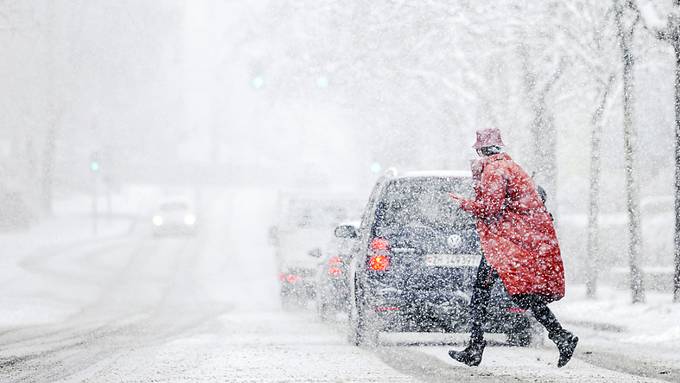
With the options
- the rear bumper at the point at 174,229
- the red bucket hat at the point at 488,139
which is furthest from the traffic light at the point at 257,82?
the red bucket hat at the point at 488,139

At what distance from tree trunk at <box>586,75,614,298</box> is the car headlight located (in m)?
28.1

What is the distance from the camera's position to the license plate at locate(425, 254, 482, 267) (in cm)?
1123

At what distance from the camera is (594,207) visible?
2105 centimetres

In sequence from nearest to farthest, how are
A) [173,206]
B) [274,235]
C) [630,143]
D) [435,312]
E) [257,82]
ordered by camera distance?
[435,312] → [630,143] → [274,235] → [257,82] → [173,206]

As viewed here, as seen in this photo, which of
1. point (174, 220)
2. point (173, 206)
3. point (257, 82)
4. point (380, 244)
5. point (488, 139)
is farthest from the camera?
point (173, 206)

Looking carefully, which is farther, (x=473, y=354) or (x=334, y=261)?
(x=334, y=261)

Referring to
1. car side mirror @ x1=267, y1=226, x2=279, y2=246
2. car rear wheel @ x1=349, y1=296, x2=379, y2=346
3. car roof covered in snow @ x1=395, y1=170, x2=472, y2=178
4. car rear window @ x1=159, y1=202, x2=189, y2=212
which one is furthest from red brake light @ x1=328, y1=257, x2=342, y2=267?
car rear window @ x1=159, y1=202, x2=189, y2=212

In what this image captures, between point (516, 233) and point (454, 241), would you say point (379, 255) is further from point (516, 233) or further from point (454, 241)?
point (516, 233)

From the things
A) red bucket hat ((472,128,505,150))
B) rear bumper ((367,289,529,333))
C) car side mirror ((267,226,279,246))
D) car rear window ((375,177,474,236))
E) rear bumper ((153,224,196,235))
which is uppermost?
red bucket hat ((472,128,505,150))

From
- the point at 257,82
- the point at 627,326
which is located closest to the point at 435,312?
the point at 627,326

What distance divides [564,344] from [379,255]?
2559 millimetres

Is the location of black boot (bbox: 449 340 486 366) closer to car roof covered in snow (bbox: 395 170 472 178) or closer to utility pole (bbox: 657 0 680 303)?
car roof covered in snow (bbox: 395 170 472 178)

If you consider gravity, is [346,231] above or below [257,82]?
below

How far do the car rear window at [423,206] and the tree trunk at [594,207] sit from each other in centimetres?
909
